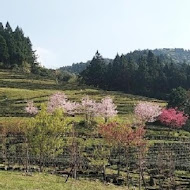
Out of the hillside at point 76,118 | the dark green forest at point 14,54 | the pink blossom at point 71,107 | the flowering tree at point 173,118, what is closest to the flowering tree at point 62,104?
the pink blossom at point 71,107

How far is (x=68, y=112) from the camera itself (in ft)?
331

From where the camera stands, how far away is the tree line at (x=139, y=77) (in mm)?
142625

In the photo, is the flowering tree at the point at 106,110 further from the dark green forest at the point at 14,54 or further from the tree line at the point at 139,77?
the dark green forest at the point at 14,54

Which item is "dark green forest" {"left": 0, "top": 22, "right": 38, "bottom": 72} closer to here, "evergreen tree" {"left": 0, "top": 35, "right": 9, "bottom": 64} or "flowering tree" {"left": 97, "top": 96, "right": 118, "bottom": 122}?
"evergreen tree" {"left": 0, "top": 35, "right": 9, "bottom": 64}

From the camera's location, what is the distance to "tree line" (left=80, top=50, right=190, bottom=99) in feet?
468

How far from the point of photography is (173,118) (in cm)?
9200

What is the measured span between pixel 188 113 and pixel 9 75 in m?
66.8

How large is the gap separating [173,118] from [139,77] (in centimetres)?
5485

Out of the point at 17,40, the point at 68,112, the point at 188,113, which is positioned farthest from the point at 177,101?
the point at 17,40

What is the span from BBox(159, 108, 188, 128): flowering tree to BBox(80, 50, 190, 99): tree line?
A: 4112cm

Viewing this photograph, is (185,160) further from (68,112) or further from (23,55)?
(23,55)

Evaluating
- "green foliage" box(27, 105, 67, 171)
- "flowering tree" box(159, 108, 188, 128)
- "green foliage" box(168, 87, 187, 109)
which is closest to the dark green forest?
"green foliage" box(168, 87, 187, 109)

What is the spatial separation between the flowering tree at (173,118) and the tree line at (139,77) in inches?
1619

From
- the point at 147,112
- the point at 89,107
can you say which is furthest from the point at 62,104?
the point at 147,112
